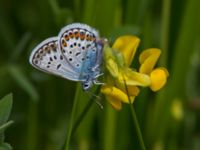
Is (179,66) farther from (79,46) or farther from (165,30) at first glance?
(79,46)

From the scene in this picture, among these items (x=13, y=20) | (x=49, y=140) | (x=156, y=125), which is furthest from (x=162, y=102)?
(x=13, y=20)

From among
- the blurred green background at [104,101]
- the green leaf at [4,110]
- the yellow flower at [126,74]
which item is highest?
the yellow flower at [126,74]

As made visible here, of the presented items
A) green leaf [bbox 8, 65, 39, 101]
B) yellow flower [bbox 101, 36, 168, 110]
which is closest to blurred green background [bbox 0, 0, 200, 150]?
green leaf [bbox 8, 65, 39, 101]

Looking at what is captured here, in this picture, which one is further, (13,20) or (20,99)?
(13,20)

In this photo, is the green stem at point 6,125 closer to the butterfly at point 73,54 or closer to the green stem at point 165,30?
the butterfly at point 73,54

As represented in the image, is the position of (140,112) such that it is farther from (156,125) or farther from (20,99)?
(20,99)

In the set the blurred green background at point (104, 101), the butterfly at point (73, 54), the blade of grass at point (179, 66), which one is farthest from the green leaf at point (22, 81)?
the butterfly at point (73, 54)
